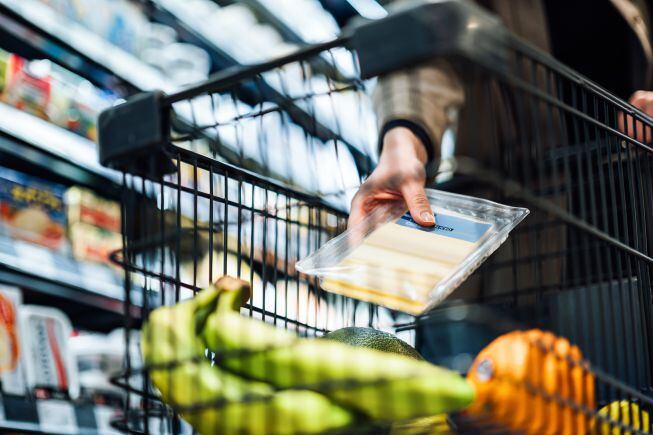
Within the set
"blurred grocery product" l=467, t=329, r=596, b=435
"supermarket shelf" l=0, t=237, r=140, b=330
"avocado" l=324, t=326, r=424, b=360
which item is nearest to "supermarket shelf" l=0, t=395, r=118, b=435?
"supermarket shelf" l=0, t=237, r=140, b=330

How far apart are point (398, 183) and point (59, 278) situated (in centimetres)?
150

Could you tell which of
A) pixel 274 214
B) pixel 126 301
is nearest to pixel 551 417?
pixel 126 301

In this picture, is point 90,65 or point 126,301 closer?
point 126,301

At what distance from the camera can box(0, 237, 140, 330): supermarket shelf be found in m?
2.10

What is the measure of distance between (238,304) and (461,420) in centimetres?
23

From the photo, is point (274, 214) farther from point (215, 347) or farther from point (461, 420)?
point (461, 420)

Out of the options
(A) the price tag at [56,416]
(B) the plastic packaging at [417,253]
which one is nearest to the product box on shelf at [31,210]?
(A) the price tag at [56,416]

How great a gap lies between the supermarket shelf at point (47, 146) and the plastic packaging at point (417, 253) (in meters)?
1.28

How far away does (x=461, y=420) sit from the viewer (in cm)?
68

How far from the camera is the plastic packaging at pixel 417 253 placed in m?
0.90

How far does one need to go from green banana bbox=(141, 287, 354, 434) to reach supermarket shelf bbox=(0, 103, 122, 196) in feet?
4.72

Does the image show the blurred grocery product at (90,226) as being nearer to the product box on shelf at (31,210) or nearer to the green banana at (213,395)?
the product box on shelf at (31,210)

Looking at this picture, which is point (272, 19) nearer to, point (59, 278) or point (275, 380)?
point (59, 278)

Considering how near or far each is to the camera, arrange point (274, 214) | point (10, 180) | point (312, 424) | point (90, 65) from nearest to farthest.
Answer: point (312, 424)
point (274, 214)
point (10, 180)
point (90, 65)
